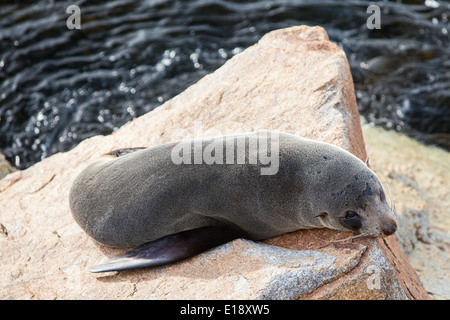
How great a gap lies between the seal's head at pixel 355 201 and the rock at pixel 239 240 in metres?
0.17

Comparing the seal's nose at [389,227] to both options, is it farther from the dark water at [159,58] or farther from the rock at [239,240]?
the dark water at [159,58]

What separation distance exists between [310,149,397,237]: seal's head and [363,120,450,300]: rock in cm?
158

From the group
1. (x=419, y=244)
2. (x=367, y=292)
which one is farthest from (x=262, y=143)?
(x=419, y=244)

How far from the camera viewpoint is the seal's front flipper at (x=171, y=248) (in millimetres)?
4426

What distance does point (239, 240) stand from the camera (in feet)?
14.7

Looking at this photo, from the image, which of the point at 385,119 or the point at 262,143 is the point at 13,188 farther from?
the point at 385,119

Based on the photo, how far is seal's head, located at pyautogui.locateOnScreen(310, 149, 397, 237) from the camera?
418 cm

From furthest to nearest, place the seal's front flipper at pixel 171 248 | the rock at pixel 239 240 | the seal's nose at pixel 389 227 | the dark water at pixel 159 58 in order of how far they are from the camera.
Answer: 1. the dark water at pixel 159 58
2. the seal's front flipper at pixel 171 248
3. the seal's nose at pixel 389 227
4. the rock at pixel 239 240

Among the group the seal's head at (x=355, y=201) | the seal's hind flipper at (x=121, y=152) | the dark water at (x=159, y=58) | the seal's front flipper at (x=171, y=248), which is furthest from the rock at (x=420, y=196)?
the seal's hind flipper at (x=121, y=152)

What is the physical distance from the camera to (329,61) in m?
6.19

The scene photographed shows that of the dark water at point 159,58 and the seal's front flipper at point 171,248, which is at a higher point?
the seal's front flipper at point 171,248

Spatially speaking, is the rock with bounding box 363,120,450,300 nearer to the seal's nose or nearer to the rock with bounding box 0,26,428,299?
the rock with bounding box 0,26,428,299

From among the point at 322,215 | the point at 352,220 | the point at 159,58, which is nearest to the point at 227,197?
the point at 322,215

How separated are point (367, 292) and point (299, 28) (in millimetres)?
4391
